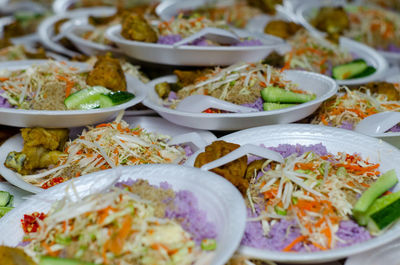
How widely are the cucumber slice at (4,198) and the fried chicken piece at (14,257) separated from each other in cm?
83

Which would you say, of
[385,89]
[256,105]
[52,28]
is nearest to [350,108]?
[385,89]

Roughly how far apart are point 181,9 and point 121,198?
4355 mm

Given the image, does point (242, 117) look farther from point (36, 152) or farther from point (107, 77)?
point (36, 152)

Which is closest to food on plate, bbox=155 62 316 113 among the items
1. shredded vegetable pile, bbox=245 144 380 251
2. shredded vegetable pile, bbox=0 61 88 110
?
shredded vegetable pile, bbox=245 144 380 251

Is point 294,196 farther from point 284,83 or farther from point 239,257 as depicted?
point 284,83

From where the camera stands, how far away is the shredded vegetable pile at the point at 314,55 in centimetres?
367

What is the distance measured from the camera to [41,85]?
2852mm

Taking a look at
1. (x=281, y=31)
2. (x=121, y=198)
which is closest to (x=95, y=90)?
(x=121, y=198)

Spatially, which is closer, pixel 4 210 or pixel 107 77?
pixel 4 210

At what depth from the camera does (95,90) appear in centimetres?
278

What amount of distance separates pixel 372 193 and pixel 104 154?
1503 millimetres

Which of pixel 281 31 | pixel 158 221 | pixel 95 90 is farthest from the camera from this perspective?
pixel 281 31

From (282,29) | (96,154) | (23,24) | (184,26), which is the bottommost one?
(23,24)

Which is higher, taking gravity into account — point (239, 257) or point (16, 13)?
point (239, 257)
